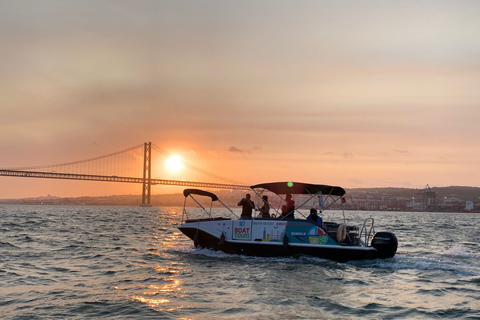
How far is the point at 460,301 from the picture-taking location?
1001 centimetres

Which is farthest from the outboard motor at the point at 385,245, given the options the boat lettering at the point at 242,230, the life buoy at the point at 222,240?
the life buoy at the point at 222,240

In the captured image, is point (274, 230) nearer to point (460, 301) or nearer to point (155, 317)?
point (460, 301)

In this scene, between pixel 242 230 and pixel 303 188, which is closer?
pixel 303 188

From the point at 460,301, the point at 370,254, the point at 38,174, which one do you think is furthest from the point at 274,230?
the point at 38,174

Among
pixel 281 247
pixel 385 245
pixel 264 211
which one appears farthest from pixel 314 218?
pixel 385 245

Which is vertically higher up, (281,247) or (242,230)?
(242,230)

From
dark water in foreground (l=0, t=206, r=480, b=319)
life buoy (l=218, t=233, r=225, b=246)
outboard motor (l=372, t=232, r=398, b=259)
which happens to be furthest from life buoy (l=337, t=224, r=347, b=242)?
life buoy (l=218, t=233, r=225, b=246)

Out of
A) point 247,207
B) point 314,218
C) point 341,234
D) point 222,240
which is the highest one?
point 247,207

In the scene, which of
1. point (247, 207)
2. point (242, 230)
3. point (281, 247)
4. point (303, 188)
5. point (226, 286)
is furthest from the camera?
point (247, 207)

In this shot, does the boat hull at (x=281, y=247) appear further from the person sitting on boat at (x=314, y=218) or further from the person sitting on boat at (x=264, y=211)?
the person sitting on boat at (x=264, y=211)

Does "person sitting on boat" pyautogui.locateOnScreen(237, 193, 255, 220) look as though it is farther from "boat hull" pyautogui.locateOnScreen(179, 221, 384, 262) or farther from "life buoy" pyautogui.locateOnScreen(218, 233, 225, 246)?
"life buoy" pyautogui.locateOnScreen(218, 233, 225, 246)

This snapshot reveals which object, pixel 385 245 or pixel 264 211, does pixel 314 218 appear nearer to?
pixel 264 211

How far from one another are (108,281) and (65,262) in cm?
380

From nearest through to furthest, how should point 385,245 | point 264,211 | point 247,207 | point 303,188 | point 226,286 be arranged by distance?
point 226,286 → point 385,245 → point 303,188 → point 247,207 → point 264,211
